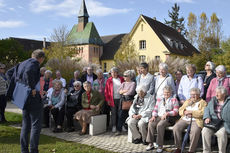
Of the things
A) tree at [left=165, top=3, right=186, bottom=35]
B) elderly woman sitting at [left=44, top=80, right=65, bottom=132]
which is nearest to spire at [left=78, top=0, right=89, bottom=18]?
tree at [left=165, top=3, right=186, bottom=35]

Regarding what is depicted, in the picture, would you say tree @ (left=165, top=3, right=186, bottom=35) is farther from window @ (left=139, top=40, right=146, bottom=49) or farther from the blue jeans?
the blue jeans

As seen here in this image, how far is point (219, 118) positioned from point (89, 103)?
3.65 metres

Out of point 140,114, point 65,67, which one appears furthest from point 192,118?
point 65,67

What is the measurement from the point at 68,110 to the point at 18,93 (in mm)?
2983

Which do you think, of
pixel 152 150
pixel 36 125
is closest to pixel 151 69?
pixel 152 150

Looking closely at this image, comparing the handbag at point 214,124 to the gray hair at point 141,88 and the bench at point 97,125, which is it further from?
the bench at point 97,125

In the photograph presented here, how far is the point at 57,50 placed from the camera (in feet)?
82.9

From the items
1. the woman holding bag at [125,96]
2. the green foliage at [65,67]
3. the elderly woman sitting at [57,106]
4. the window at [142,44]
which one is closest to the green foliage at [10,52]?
the green foliage at [65,67]

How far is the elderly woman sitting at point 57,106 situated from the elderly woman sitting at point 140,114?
2307 mm

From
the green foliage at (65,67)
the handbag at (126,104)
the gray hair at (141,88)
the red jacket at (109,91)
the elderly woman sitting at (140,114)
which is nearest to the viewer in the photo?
the elderly woman sitting at (140,114)

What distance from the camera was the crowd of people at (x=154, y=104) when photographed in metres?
5.11

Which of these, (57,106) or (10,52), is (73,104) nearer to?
(57,106)

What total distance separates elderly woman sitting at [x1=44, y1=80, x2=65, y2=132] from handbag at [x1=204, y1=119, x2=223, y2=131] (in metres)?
4.21

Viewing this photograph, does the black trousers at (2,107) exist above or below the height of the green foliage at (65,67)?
below
